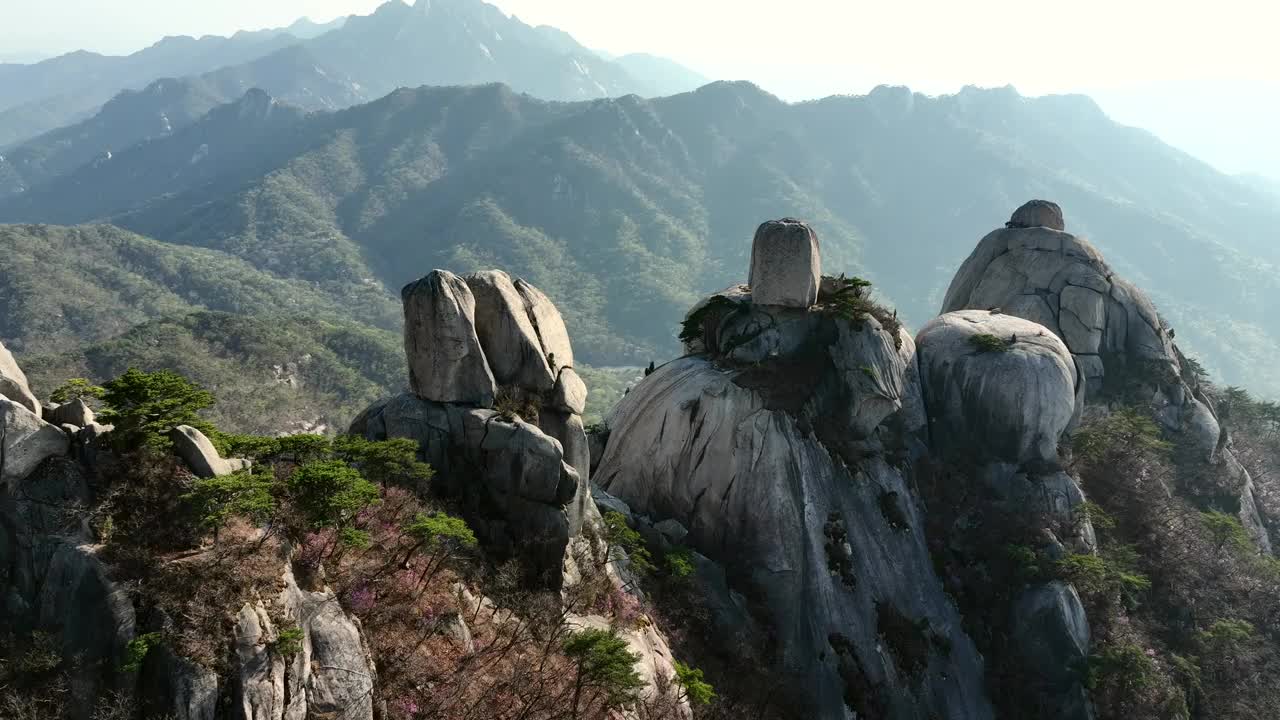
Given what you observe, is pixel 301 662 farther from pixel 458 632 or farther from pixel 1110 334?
pixel 1110 334

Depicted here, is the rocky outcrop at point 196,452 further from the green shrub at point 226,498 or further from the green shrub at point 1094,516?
the green shrub at point 1094,516

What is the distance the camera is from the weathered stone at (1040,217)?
1895 inches

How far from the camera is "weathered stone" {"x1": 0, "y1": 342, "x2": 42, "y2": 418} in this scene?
14.6 metres

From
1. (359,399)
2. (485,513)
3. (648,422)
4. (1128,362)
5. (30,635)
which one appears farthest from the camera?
(359,399)

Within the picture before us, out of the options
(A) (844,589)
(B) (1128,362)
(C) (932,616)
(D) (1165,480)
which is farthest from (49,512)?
(B) (1128,362)

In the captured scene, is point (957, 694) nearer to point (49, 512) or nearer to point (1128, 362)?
point (1128, 362)

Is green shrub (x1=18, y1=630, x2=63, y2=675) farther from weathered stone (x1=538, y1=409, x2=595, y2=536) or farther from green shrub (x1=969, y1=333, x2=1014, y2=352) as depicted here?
green shrub (x1=969, y1=333, x2=1014, y2=352)

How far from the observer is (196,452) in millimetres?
15562

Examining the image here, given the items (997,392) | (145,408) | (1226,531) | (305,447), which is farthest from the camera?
(1226,531)

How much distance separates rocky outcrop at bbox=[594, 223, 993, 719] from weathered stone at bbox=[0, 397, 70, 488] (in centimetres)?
1986

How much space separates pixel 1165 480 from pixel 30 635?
49575 millimetres

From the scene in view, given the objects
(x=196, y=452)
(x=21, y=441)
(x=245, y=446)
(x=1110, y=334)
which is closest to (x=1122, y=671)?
(x=1110, y=334)

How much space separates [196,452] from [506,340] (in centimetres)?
996

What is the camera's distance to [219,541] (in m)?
14.6
